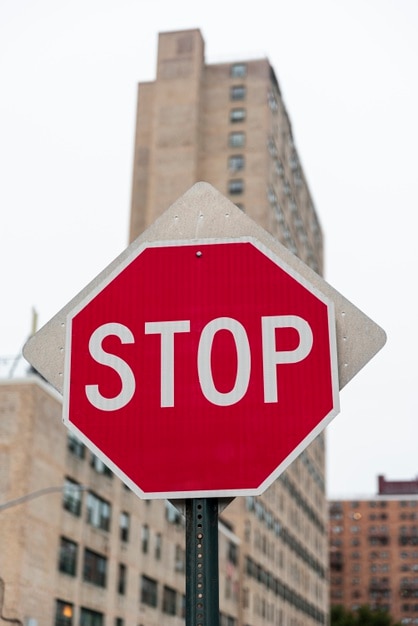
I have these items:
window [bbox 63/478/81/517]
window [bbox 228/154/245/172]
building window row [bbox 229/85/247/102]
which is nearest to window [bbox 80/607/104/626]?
window [bbox 63/478/81/517]

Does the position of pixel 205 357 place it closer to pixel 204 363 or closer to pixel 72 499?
pixel 204 363

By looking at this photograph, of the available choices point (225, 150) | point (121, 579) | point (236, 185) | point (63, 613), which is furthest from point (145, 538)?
point (225, 150)

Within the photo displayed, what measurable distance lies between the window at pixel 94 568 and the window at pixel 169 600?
349 inches

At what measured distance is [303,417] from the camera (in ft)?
10.4

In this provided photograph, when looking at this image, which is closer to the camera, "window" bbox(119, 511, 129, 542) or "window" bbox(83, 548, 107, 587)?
"window" bbox(83, 548, 107, 587)

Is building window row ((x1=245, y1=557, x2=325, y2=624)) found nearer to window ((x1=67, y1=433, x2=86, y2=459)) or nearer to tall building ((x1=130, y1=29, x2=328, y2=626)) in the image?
tall building ((x1=130, y1=29, x2=328, y2=626))

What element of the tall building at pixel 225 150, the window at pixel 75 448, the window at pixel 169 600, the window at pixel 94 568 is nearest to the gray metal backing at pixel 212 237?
the window at pixel 75 448

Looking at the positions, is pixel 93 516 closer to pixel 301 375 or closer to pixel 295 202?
pixel 301 375

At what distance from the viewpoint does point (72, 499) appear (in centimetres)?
4700

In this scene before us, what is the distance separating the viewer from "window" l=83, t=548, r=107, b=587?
48375 millimetres

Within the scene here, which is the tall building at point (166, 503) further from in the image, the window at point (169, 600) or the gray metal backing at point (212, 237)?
the gray metal backing at point (212, 237)

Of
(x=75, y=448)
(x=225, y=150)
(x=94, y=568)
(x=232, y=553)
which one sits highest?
(x=225, y=150)

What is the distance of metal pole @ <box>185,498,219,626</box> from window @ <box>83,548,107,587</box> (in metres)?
46.7

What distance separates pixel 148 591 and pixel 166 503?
17.3ft
